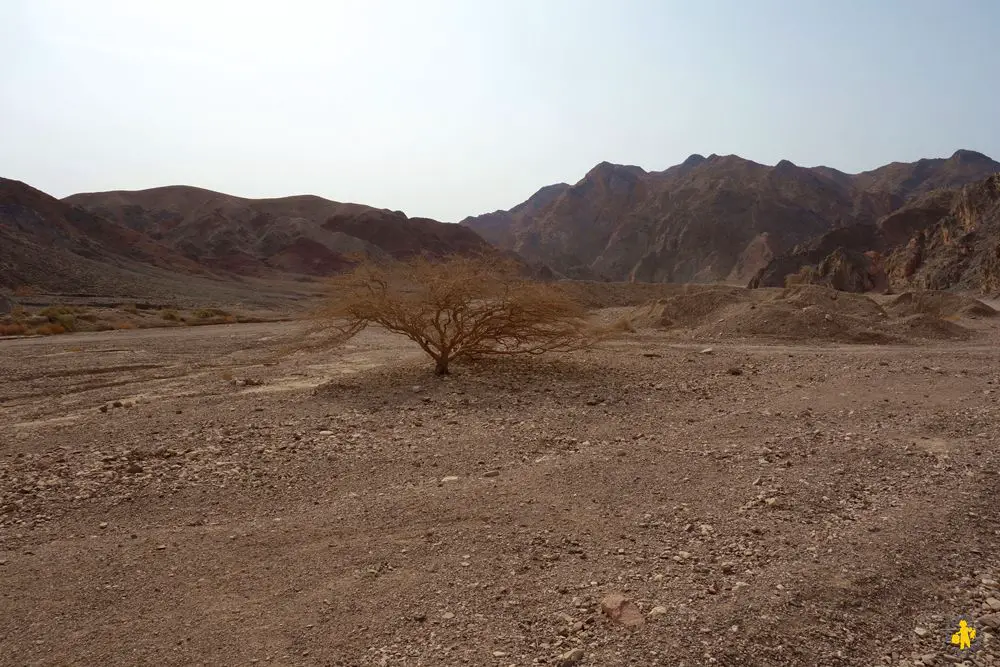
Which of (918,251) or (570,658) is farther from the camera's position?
(918,251)

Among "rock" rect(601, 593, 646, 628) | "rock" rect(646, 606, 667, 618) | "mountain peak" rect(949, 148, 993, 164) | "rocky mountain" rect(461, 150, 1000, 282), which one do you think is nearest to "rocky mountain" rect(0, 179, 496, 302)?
"rocky mountain" rect(461, 150, 1000, 282)

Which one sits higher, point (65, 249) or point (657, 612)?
point (65, 249)

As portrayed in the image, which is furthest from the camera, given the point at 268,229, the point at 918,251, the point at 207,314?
the point at 268,229

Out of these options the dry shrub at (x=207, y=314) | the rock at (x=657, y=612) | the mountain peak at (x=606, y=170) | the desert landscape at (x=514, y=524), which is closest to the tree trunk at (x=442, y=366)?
the desert landscape at (x=514, y=524)

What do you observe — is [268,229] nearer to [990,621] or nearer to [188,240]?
[188,240]

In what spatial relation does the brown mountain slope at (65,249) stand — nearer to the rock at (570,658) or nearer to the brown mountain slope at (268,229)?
the brown mountain slope at (268,229)

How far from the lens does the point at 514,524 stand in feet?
18.1

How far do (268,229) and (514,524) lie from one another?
91.8 meters

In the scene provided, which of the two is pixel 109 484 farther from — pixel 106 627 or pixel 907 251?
pixel 907 251

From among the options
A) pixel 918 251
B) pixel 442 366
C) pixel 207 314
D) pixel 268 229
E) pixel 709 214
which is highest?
pixel 709 214

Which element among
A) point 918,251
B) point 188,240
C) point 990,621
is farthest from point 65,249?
point 918,251

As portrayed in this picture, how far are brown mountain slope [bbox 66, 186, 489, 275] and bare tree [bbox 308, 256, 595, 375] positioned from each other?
64.9 meters

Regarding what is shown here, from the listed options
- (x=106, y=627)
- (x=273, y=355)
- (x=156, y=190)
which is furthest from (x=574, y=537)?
(x=156, y=190)

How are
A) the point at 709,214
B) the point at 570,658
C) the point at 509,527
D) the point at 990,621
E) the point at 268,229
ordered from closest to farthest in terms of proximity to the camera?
the point at 570,658
the point at 990,621
the point at 509,527
the point at 268,229
the point at 709,214
